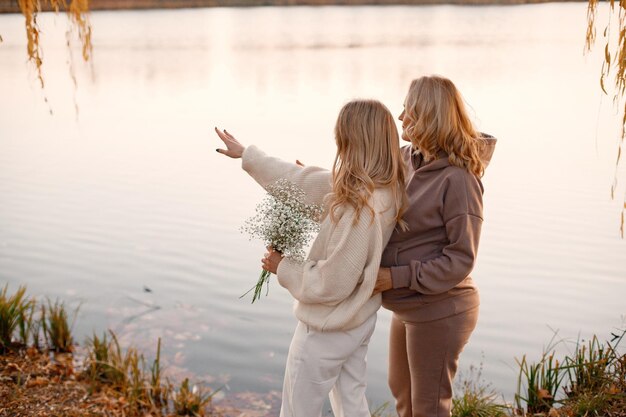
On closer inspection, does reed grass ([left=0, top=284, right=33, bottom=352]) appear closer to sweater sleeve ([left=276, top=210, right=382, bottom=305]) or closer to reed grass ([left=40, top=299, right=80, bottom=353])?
reed grass ([left=40, top=299, right=80, bottom=353])

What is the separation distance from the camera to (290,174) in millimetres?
2971

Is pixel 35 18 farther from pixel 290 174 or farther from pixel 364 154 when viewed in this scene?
pixel 364 154

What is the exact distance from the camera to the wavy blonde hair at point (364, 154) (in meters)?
2.61

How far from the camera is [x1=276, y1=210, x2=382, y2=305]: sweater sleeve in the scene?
2607 mm

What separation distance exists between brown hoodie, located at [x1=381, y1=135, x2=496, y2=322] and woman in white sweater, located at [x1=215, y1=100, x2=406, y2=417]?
8cm

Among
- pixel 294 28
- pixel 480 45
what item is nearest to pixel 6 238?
pixel 480 45

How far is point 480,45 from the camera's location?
75.3 feet

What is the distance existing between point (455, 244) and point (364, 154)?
478 mm

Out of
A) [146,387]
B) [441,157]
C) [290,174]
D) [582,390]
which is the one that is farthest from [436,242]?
[146,387]

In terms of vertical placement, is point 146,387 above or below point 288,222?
below

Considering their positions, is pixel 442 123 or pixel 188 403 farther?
pixel 188 403

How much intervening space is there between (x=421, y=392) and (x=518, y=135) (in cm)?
838

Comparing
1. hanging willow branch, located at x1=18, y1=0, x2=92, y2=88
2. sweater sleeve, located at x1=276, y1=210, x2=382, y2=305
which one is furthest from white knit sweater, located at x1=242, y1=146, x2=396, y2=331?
hanging willow branch, located at x1=18, y1=0, x2=92, y2=88

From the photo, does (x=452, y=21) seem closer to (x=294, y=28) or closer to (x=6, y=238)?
(x=294, y=28)
